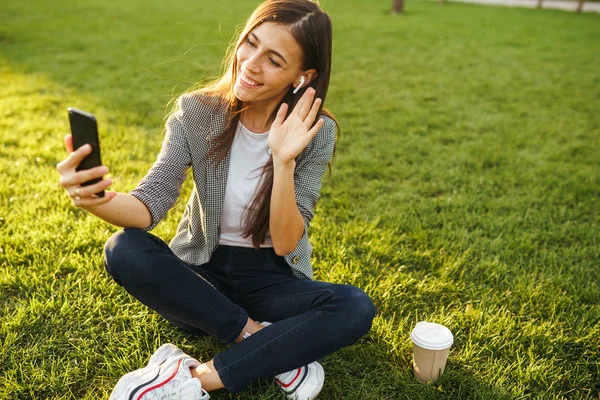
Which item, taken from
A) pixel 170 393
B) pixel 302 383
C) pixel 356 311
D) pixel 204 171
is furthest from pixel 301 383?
pixel 204 171

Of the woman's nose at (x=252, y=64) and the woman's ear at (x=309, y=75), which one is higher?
the woman's nose at (x=252, y=64)

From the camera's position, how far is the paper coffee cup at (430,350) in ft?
6.53

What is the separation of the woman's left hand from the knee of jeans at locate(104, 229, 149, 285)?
0.58 m

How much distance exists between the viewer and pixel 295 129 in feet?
6.57

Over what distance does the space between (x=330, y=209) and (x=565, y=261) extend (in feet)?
4.55

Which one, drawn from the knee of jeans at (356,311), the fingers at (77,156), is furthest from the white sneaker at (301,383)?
the fingers at (77,156)

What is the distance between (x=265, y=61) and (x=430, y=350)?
1.26 metres

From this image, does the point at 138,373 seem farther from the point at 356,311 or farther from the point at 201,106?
the point at 201,106

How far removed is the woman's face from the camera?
81.9 inches

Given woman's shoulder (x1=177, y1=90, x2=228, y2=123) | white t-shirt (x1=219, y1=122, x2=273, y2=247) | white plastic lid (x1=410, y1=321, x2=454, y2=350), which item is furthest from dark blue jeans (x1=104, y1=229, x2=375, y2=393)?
woman's shoulder (x1=177, y1=90, x2=228, y2=123)

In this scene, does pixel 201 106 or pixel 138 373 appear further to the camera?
pixel 201 106

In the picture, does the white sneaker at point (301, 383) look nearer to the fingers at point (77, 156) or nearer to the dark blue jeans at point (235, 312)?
the dark blue jeans at point (235, 312)

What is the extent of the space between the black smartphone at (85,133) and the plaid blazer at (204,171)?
1.76 ft

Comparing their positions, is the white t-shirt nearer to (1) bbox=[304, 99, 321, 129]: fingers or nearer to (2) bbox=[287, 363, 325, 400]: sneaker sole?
(1) bbox=[304, 99, 321, 129]: fingers
